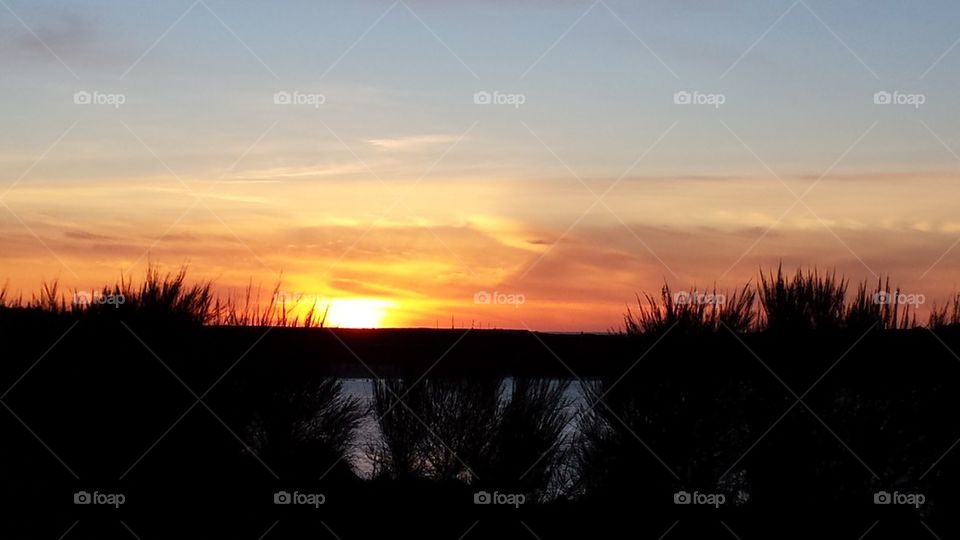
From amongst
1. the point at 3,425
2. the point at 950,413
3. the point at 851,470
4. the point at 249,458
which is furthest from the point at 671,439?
the point at 3,425

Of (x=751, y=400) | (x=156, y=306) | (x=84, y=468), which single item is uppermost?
(x=156, y=306)

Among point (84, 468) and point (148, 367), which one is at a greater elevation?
point (148, 367)

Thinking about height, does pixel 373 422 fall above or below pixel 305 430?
above

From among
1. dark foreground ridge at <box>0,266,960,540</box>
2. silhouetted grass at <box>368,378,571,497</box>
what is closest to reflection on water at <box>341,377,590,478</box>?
silhouetted grass at <box>368,378,571,497</box>

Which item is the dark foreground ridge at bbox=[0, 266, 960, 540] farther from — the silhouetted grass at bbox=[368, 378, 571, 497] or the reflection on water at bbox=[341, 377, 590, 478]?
the reflection on water at bbox=[341, 377, 590, 478]

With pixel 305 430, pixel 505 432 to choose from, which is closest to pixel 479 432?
pixel 505 432

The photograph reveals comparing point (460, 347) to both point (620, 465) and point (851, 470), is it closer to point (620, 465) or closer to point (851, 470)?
point (620, 465)

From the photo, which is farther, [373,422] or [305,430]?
[373,422]

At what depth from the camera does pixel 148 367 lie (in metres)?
11.6

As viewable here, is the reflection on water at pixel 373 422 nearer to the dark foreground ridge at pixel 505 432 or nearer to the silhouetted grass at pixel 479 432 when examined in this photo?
the silhouetted grass at pixel 479 432

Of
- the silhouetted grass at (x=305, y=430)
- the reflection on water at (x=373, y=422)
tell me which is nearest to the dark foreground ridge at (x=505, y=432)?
the silhouetted grass at (x=305, y=430)

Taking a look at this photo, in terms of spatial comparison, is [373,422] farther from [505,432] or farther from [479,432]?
[505,432]

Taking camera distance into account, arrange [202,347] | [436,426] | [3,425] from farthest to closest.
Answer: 1. [436,426]
2. [202,347]
3. [3,425]

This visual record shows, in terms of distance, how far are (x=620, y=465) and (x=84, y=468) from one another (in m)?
5.44
